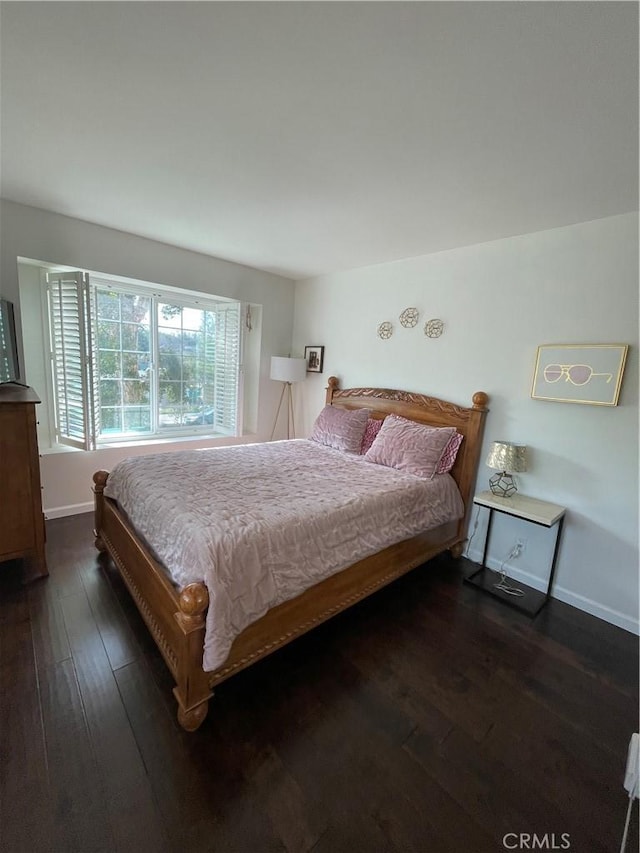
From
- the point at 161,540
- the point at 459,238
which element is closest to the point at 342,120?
the point at 459,238

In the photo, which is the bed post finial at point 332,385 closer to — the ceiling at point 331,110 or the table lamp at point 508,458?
the ceiling at point 331,110

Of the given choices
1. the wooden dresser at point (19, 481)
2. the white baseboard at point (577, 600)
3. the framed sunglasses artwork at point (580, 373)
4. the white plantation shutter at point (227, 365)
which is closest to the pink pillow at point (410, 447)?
the framed sunglasses artwork at point (580, 373)

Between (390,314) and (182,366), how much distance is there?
2348mm

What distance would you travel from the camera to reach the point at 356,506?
1.99 m

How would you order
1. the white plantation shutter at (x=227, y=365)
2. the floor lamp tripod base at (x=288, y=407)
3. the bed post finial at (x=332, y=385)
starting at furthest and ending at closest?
the floor lamp tripod base at (x=288, y=407) < the white plantation shutter at (x=227, y=365) < the bed post finial at (x=332, y=385)

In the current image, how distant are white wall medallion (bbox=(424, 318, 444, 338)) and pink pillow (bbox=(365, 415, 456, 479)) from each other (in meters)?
0.77

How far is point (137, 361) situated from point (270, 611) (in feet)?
9.96

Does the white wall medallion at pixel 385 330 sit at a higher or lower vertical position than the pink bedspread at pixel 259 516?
higher

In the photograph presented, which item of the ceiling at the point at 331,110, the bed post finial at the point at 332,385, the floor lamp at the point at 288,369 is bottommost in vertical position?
the bed post finial at the point at 332,385

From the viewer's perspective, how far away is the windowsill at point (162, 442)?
314cm

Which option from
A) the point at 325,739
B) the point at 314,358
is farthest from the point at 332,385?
the point at 325,739

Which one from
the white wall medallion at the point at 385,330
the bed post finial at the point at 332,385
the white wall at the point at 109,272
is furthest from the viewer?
the bed post finial at the point at 332,385

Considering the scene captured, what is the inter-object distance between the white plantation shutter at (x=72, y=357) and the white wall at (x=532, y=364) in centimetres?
268

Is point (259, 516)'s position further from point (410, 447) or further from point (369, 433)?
point (369, 433)
